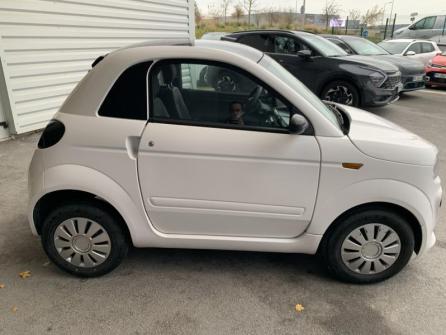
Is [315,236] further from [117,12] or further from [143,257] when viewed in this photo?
[117,12]

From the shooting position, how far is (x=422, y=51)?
12609 mm

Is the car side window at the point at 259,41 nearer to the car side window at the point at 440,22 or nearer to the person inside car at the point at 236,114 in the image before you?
the person inside car at the point at 236,114

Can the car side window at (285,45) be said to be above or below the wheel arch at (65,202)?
above

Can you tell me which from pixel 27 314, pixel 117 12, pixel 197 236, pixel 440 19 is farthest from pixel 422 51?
pixel 27 314

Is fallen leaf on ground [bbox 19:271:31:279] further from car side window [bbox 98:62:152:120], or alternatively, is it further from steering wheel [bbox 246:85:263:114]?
steering wheel [bbox 246:85:263:114]

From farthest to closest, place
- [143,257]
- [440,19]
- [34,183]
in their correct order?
1. [440,19]
2. [143,257]
3. [34,183]

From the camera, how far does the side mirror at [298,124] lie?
250 cm

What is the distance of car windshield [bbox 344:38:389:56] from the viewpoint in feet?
31.7

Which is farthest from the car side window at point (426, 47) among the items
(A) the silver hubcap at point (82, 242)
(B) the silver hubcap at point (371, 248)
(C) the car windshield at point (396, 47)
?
(A) the silver hubcap at point (82, 242)

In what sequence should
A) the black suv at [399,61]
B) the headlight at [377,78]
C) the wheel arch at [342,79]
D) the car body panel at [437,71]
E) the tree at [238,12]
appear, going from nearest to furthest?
the headlight at [377,78], the wheel arch at [342,79], the black suv at [399,61], the car body panel at [437,71], the tree at [238,12]

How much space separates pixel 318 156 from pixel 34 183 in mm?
1977

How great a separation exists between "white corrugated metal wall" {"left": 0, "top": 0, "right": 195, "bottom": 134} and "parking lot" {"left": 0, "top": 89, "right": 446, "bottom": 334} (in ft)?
10.5

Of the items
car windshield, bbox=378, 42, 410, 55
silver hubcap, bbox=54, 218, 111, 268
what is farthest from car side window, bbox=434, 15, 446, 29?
silver hubcap, bbox=54, 218, 111, 268

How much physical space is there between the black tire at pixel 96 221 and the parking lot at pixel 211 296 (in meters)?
0.09
